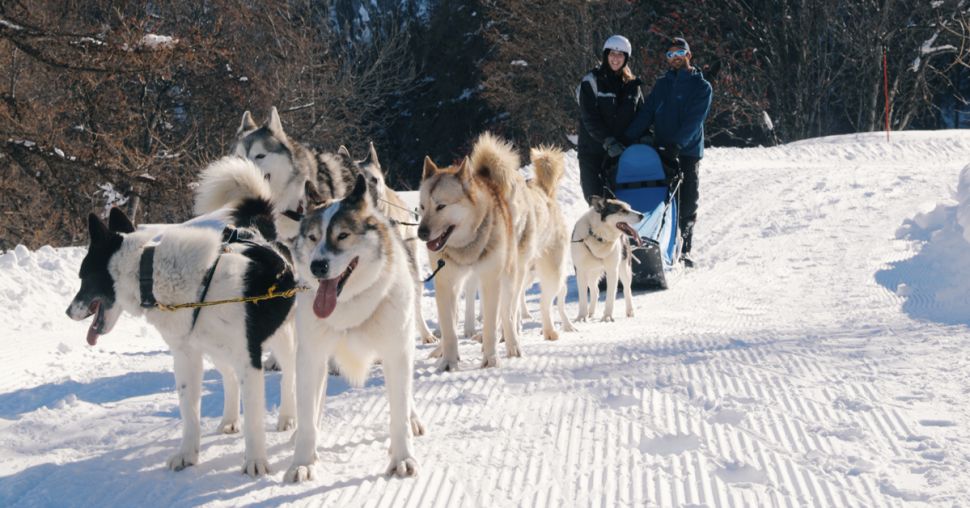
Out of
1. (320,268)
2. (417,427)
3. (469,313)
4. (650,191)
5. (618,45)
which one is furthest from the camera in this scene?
(650,191)

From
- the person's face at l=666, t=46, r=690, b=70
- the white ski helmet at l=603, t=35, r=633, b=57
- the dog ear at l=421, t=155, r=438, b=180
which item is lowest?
the dog ear at l=421, t=155, r=438, b=180

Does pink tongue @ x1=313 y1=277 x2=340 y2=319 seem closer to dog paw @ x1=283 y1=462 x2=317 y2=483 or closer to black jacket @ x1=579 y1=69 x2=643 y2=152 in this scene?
dog paw @ x1=283 y1=462 x2=317 y2=483

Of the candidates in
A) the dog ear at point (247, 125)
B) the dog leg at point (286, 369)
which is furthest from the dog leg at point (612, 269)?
the dog leg at point (286, 369)

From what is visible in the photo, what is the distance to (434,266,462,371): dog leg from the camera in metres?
5.24

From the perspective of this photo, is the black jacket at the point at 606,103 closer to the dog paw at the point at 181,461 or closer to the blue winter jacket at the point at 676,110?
the blue winter jacket at the point at 676,110

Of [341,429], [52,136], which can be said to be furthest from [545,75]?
[341,429]

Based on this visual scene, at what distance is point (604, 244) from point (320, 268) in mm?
5266

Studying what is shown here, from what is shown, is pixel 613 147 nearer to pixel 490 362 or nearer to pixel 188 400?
pixel 490 362

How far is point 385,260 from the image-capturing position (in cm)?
341

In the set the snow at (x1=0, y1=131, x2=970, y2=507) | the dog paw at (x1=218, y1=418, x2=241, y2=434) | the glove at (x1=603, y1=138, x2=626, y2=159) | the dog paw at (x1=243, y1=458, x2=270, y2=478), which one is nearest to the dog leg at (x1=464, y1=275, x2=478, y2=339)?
the snow at (x1=0, y1=131, x2=970, y2=507)

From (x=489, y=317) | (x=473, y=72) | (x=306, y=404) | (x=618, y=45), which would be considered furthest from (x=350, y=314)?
→ (x=473, y=72)

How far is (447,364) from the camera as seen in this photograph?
5.21m

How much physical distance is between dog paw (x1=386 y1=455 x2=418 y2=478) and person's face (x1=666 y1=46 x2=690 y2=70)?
610 cm

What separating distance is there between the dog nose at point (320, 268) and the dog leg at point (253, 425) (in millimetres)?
558
